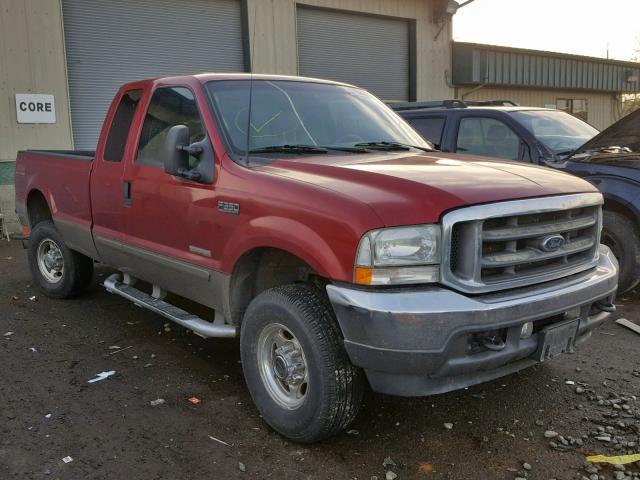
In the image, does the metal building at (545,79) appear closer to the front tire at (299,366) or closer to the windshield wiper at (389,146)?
the windshield wiper at (389,146)

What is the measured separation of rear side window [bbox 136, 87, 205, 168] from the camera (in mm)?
4070

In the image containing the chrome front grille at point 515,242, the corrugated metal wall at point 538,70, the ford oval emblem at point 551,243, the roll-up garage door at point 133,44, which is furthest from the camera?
the corrugated metal wall at point 538,70

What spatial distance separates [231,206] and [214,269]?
43cm

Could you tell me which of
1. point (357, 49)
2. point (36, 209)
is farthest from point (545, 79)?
point (36, 209)

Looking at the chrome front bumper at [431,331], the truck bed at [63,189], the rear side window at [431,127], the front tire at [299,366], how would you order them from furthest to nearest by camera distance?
the rear side window at [431,127], the truck bed at [63,189], the front tire at [299,366], the chrome front bumper at [431,331]

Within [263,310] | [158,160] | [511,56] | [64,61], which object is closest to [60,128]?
[64,61]

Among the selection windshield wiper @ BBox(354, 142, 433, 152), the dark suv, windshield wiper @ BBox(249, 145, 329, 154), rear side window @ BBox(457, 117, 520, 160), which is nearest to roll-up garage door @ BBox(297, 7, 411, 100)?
the dark suv

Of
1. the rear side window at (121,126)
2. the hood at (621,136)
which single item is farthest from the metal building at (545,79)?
the rear side window at (121,126)

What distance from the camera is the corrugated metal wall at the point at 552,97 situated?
18609mm

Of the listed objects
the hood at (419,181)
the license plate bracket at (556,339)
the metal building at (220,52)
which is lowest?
the license plate bracket at (556,339)

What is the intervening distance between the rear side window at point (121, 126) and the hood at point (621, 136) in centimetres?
417

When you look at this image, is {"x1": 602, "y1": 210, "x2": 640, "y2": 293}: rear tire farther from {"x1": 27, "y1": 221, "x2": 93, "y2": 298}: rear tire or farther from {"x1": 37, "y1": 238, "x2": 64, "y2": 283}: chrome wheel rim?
{"x1": 37, "y1": 238, "x2": 64, "y2": 283}: chrome wheel rim

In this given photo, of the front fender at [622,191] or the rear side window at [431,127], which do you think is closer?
the front fender at [622,191]

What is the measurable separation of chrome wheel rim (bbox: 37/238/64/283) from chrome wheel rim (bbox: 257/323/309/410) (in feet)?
11.3
